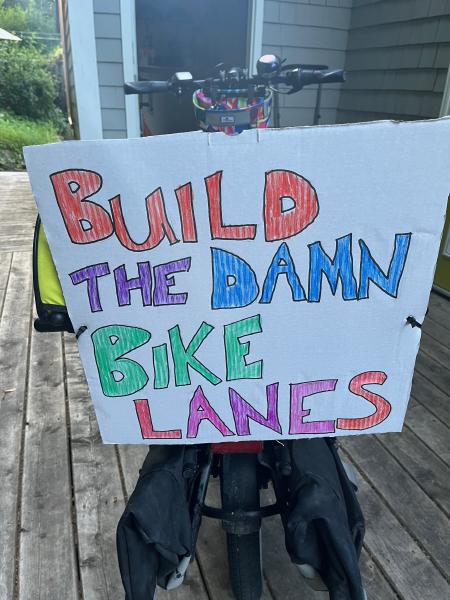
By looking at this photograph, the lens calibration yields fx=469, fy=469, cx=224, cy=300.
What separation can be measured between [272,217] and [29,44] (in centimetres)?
1797

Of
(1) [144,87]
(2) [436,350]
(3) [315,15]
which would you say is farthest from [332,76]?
(3) [315,15]

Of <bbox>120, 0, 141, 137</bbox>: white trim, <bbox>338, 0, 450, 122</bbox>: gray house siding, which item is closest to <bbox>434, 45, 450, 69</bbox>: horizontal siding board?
<bbox>338, 0, 450, 122</bbox>: gray house siding

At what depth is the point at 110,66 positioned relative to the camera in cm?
343

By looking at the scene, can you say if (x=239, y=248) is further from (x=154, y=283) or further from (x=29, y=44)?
(x=29, y=44)

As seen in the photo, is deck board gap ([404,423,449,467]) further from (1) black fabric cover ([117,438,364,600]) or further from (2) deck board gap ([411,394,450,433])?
(1) black fabric cover ([117,438,364,600])

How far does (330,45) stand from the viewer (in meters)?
4.06

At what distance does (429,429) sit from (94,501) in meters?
1.39

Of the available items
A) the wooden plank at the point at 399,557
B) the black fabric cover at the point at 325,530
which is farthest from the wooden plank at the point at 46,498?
the wooden plank at the point at 399,557

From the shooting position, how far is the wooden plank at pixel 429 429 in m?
1.90

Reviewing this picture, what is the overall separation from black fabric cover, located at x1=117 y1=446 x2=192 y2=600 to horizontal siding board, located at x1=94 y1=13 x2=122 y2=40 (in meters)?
3.27

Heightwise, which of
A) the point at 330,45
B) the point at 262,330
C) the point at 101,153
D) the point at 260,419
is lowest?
the point at 260,419

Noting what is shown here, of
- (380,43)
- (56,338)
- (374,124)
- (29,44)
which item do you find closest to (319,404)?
(374,124)

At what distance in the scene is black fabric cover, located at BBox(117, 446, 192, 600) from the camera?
933 millimetres

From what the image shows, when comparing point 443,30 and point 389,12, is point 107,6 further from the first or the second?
point 443,30
